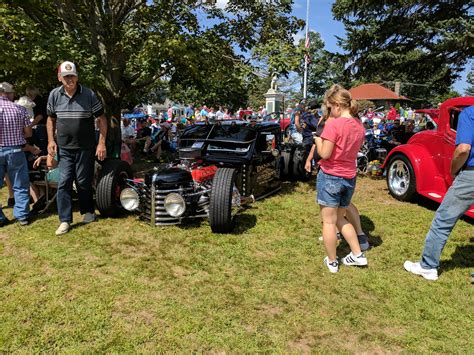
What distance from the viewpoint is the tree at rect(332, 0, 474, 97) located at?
1028 cm

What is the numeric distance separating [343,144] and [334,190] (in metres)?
0.42

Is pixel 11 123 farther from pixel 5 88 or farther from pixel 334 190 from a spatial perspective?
pixel 334 190

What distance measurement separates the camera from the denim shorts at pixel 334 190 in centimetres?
332

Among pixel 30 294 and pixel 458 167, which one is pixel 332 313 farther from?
pixel 30 294

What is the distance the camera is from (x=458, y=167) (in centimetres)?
314

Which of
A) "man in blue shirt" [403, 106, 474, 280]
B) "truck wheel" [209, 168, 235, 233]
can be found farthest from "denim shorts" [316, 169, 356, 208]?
"truck wheel" [209, 168, 235, 233]

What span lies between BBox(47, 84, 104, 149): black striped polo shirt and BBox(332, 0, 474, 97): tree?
9.26 m

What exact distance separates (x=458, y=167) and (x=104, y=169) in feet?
Result: 13.2

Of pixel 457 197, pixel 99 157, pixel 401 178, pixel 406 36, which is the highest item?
pixel 406 36

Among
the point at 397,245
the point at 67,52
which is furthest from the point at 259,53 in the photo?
the point at 397,245

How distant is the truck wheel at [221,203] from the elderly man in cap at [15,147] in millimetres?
2434

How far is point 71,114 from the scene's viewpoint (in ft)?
14.1

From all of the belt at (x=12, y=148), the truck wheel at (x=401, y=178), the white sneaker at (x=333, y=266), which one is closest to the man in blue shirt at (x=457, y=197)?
the white sneaker at (x=333, y=266)

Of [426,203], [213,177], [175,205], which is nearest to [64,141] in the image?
[175,205]
